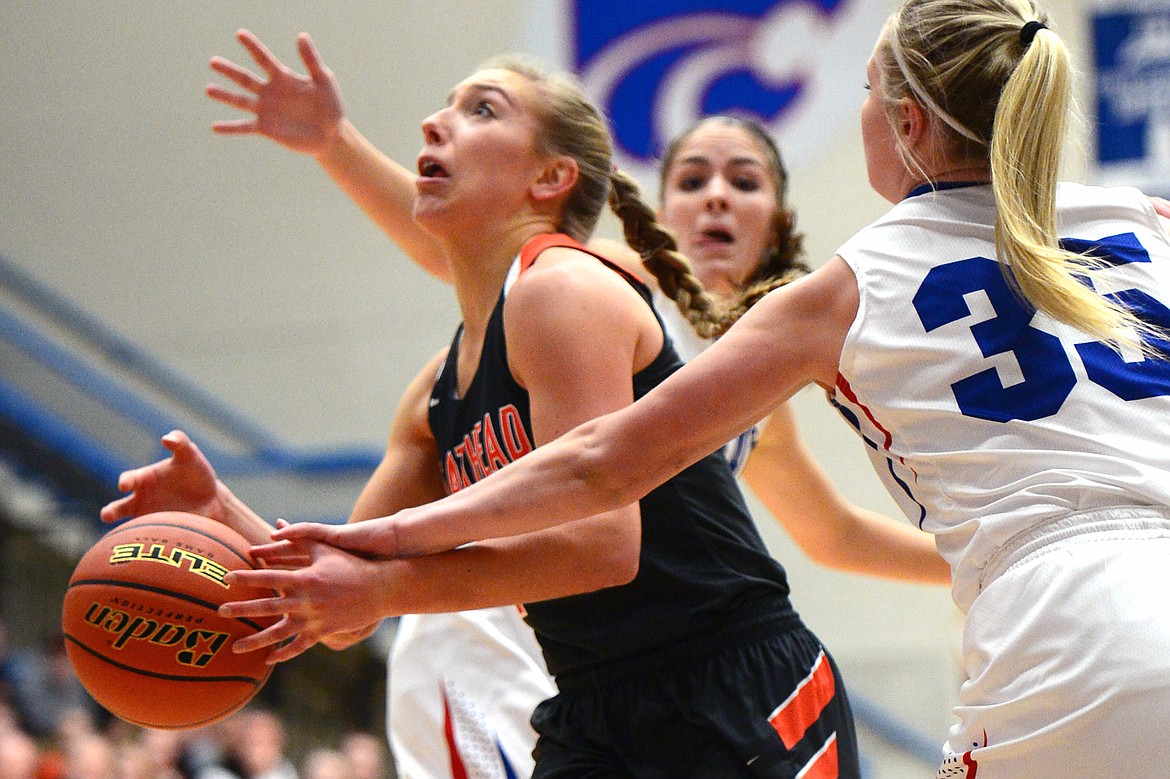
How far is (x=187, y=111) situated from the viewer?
36.8ft

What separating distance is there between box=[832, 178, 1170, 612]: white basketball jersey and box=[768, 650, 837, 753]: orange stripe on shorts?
0.62m

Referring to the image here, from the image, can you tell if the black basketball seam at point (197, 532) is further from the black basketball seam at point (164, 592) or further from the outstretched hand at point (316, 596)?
the outstretched hand at point (316, 596)

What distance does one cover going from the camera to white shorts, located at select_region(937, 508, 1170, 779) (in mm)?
1792

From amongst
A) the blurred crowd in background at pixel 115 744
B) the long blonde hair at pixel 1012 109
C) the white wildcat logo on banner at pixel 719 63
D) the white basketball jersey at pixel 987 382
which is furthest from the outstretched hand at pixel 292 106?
the white wildcat logo on banner at pixel 719 63

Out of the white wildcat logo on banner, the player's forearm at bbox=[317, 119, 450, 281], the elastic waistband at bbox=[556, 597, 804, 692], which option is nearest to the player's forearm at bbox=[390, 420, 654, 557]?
the elastic waistband at bbox=[556, 597, 804, 692]

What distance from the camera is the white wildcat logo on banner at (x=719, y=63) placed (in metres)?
9.84

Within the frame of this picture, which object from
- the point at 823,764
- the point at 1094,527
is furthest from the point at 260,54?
the point at 1094,527

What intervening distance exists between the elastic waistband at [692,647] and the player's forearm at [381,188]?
1.30 m

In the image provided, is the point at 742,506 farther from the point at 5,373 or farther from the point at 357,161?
the point at 5,373

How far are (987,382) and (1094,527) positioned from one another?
24cm

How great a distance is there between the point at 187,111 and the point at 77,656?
942cm

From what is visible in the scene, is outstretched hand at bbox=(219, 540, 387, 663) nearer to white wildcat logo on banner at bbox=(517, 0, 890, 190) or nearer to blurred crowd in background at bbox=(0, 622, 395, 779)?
blurred crowd in background at bbox=(0, 622, 395, 779)

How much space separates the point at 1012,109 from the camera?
2.02 m

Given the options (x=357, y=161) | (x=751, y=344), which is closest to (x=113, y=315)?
(x=357, y=161)
